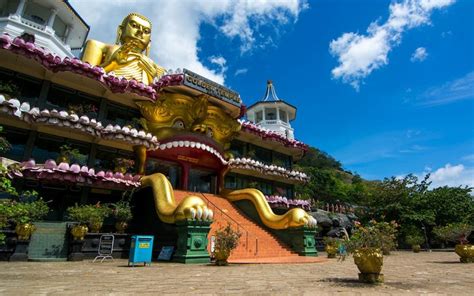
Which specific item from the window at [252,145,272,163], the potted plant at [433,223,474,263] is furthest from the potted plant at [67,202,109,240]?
the potted plant at [433,223,474,263]

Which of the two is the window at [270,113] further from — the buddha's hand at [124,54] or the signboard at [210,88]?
the buddha's hand at [124,54]

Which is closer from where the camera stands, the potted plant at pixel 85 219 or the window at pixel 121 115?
the potted plant at pixel 85 219

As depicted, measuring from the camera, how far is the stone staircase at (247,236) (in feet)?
48.3

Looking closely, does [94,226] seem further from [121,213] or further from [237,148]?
[237,148]

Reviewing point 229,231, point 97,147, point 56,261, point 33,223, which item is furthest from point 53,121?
point 229,231

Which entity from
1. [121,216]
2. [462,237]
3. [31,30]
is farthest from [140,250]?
[31,30]

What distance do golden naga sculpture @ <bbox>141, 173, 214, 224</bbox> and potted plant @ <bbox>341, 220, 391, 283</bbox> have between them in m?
6.55

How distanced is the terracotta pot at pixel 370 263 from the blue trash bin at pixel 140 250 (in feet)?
24.4

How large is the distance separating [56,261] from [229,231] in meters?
7.57

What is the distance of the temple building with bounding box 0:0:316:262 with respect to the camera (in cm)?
1488

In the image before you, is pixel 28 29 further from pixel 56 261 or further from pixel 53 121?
pixel 56 261

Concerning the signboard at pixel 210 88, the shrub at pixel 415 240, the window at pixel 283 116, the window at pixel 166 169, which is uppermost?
the window at pixel 283 116

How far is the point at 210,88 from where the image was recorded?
20.5 m

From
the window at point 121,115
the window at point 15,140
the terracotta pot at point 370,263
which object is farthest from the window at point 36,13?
the terracotta pot at point 370,263
